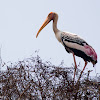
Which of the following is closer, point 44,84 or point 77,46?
point 44,84

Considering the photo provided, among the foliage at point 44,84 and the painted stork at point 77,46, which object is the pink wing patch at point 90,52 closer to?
the painted stork at point 77,46

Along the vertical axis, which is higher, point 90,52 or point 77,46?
point 77,46

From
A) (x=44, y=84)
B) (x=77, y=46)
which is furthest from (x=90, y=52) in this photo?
(x=44, y=84)

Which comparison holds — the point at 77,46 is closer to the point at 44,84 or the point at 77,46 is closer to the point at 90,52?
the point at 90,52

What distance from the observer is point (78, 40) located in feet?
35.8

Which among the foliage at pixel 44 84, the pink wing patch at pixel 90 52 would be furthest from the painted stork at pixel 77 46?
the foliage at pixel 44 84

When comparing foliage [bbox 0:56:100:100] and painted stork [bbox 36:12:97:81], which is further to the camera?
painted stork [bbox 36:12:97:81]

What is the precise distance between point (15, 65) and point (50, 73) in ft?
2.74

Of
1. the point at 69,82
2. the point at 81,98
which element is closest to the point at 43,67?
the point at 69,82

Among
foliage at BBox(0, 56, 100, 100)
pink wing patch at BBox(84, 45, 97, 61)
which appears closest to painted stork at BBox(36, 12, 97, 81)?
pink wing patch at BBox(84, 45, 97, 61)

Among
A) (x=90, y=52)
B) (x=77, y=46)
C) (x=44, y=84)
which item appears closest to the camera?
(x=44, y=84)

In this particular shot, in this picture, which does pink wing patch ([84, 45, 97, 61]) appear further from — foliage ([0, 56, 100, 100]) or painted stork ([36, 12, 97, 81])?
foliage ([0, 56, 100, 100])

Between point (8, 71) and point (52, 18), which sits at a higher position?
point (52, 18)

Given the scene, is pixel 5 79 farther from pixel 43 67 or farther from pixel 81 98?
pixel 81 98
